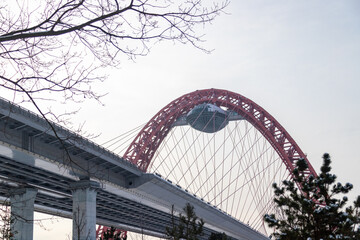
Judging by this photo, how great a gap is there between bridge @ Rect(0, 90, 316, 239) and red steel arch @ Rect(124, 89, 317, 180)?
154 mm

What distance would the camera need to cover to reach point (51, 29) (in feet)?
32.4

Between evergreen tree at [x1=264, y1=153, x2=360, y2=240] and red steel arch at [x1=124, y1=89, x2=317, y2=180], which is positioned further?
red steel arch at [x1=124, y1=89, x2=317, y2=180]

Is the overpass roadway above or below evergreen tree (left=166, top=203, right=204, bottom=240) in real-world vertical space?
above

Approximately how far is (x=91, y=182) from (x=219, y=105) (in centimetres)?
4166

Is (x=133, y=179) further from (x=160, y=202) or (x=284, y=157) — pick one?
(x=284, y=157)

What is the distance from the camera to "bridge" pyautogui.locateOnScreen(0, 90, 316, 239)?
125ft

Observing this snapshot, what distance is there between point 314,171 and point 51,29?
249ft

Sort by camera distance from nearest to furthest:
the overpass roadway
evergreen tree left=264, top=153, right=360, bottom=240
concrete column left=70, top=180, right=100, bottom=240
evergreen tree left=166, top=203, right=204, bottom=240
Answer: evergreen tree left=264, top=153, right=360, bottom=240 → the overpass roadway → evergreen tree left=166, top=203, right=204, bottom=240 → concrete column left=70, top=180, right=100, bottom=240

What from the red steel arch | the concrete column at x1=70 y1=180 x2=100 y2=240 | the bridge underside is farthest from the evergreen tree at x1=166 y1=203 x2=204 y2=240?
the red steel arch

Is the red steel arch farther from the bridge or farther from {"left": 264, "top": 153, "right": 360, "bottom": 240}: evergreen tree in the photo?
{"left": 264, "top": 153, "right": 360, "bottom": 240}: evergreen tree

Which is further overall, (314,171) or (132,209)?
(314,171)

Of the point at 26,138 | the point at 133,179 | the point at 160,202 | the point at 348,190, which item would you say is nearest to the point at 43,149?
the point at 26,138

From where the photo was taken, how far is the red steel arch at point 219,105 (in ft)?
278

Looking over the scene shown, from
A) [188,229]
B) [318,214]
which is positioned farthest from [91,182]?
[318,214]
